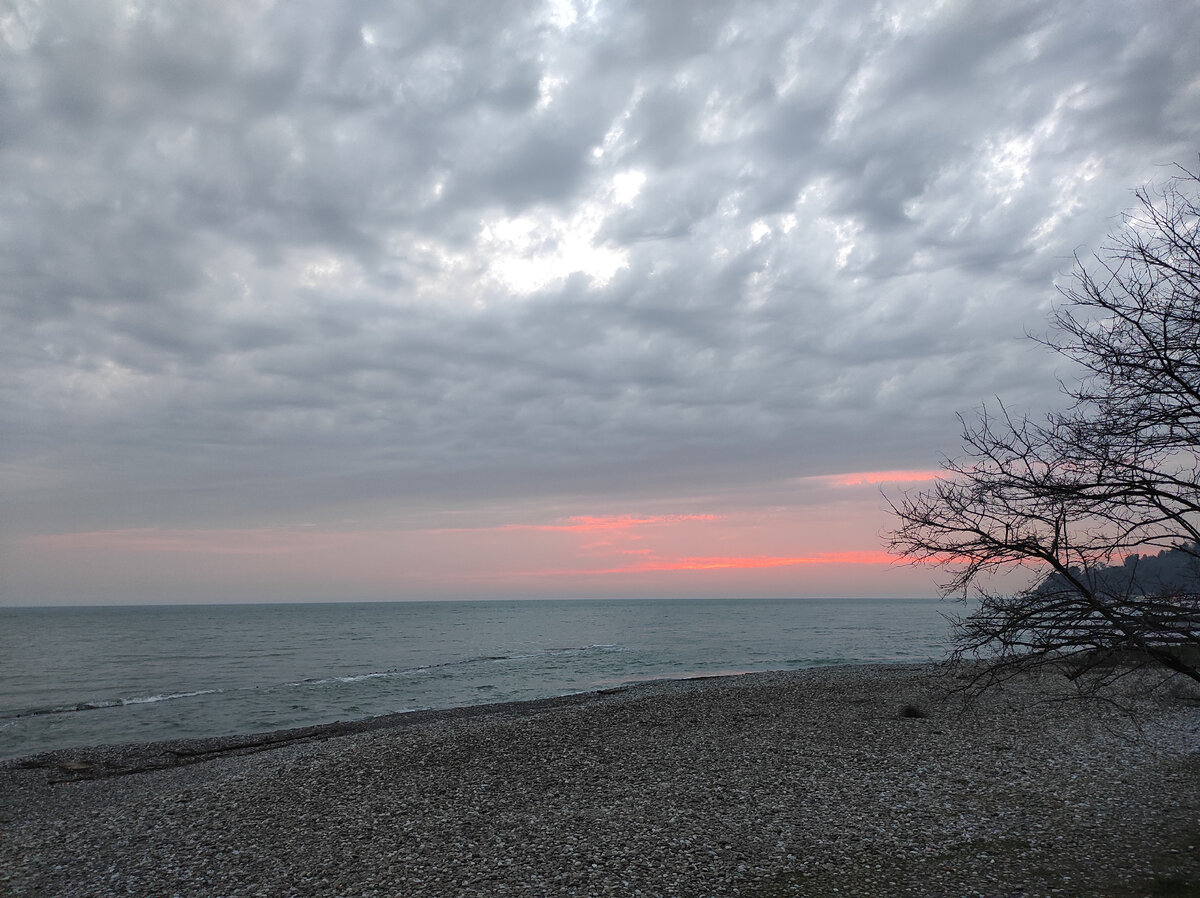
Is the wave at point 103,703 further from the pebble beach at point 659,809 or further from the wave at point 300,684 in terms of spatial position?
the pebble beach at point 659,809

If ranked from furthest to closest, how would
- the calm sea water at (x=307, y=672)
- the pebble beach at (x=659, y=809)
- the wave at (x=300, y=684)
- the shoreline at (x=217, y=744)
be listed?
the wave at (x=300, y=684) → the calm sea water at (x=307, y=672) → the shoreline at (x=217, y=744) → the pebble beach at (x=659, y=809)

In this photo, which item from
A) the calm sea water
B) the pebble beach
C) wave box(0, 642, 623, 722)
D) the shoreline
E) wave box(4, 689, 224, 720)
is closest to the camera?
the pebble beach

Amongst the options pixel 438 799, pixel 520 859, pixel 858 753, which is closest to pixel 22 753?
pixel 438 799

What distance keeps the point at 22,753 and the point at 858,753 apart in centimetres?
2768

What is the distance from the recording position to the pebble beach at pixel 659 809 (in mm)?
9758

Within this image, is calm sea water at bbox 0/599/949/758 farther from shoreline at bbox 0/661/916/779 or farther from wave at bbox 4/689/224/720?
shoreline at bbox 0/661/916/779

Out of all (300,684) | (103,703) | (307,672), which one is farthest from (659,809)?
(307,672)

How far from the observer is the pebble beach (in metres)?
9.76

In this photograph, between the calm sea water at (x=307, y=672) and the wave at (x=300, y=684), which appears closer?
the calm sea water at (x=307, y=672)

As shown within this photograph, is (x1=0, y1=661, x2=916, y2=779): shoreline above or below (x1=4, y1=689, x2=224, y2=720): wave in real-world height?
above

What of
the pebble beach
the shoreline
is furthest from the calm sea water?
the pebble beach

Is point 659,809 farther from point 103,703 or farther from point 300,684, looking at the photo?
point 300,684

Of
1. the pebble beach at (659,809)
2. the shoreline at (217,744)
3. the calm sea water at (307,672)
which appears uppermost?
the pebble beach at (659,809)

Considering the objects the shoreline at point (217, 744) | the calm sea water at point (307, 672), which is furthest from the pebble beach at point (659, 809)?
the calm sea water at point (307, 672)
